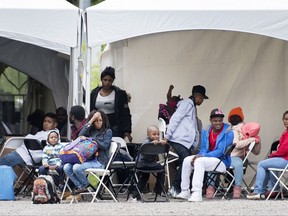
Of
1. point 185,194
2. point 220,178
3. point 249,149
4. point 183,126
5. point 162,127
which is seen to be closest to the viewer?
point 185,194

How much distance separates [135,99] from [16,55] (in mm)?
2984

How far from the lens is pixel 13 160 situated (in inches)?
549

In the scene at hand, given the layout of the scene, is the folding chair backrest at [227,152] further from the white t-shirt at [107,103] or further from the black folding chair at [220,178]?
the white t-shirt at [107,103]

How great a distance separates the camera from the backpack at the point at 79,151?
12836 mm

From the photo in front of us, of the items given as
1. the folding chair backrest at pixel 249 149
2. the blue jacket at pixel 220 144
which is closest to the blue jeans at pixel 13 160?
the blue jacket at pixel 220 144

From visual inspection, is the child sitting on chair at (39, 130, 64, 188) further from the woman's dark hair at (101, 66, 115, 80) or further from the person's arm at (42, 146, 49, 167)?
the woman's dark hair at (101, 66, 115, 80)

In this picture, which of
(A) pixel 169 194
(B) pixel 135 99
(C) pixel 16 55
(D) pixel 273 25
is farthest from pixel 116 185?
(C) pixel 16 55

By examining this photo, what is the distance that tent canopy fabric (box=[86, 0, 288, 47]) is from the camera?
42.9 feet

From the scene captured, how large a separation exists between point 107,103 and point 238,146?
2.04m

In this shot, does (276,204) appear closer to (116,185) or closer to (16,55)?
(116,185)

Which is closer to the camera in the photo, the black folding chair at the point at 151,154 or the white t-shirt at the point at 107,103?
the black folding chair at the point at 151,154

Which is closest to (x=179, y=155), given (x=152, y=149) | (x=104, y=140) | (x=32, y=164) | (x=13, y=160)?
(x=152, y=149)

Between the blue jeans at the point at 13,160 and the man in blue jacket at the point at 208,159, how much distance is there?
221 cm

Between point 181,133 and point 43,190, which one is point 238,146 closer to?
point 181,133
